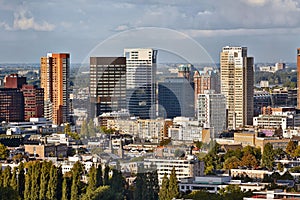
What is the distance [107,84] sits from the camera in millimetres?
33594

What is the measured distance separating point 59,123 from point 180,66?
14.3 metres

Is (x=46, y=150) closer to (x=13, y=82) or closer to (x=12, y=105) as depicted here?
(x=12, y=105)

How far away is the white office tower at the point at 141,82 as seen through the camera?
28.6 m

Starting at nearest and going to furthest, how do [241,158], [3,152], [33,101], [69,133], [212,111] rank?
1. [241,158]
2. [3,152]
3. [69,133]
4. [212,111]
5. [33,101]

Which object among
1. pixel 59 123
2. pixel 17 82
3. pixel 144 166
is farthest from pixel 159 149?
pixel 17 82

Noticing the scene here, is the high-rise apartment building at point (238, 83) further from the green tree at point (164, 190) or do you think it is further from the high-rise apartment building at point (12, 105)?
the green tree at point (164, 190)

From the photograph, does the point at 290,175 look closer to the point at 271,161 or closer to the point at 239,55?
the point at 271,161

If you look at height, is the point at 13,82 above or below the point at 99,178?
above

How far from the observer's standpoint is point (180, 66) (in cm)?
2767

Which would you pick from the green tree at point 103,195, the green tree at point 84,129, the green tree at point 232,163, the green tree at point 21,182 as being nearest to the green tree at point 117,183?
the green tree at point 103,195

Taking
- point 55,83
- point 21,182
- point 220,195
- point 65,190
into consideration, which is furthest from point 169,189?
point 55,83

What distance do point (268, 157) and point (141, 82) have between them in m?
3.97

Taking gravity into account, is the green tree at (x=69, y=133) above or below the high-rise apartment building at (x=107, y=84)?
below

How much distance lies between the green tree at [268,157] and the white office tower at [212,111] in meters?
1.83
